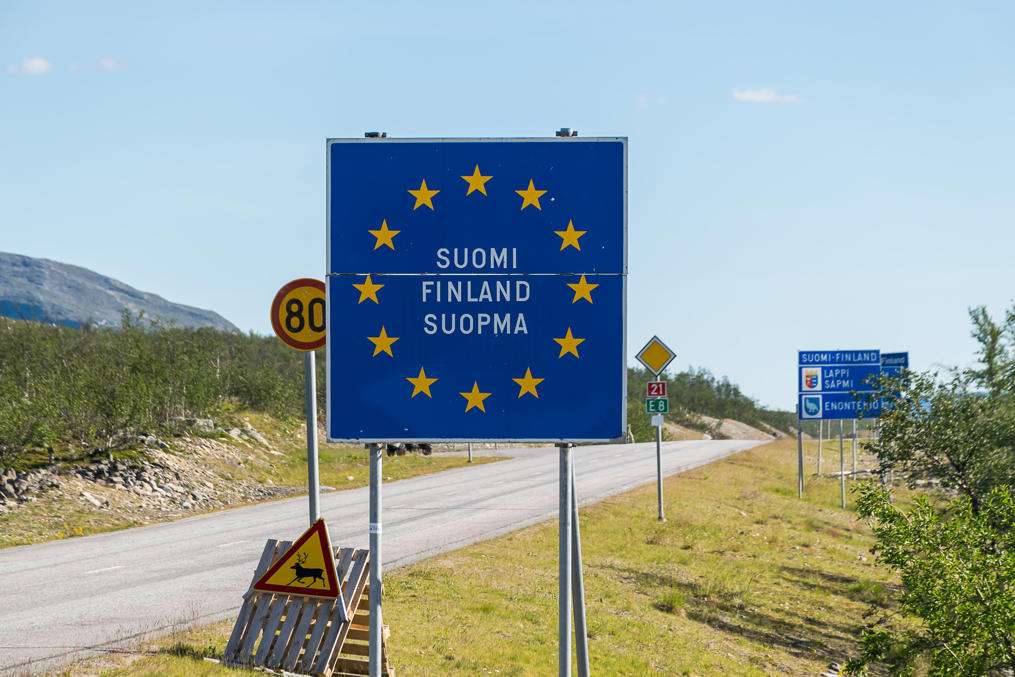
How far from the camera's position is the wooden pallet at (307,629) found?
7976 mm

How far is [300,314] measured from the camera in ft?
23.6

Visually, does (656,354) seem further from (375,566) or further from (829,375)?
(375,566)

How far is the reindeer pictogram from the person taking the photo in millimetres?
7426

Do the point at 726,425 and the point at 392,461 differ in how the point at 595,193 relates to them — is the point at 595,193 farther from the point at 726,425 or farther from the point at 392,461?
the point at 726,425

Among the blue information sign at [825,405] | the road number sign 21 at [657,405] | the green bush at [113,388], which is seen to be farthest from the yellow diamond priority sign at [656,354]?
the green bush at [113,388]

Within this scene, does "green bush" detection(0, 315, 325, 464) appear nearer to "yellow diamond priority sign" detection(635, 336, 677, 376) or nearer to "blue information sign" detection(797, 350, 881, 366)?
"yellow diamond priority sign" detection(635, 336, 677, 376)

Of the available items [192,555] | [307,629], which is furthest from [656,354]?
[307,629]

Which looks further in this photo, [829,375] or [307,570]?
[829,375]

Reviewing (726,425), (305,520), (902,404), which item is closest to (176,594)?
(305,520)

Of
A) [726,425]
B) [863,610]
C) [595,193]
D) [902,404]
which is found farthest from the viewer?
[726,425]

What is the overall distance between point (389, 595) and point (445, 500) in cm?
1091

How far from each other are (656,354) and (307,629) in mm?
13681

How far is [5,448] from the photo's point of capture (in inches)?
788

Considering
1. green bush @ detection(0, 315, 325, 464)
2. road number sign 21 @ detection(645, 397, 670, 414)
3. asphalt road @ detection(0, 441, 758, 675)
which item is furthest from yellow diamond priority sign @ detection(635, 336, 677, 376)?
green bush @ detection(0, 315, 325, 464)
